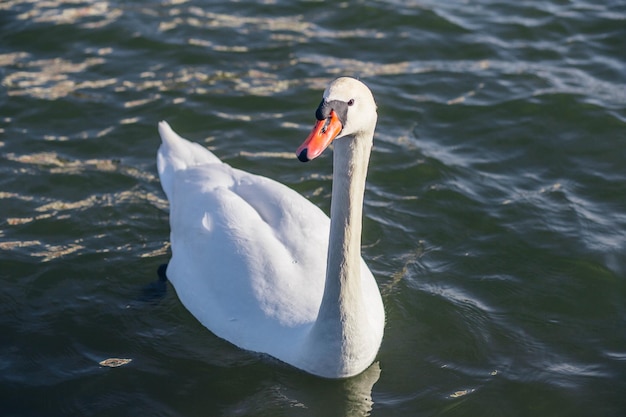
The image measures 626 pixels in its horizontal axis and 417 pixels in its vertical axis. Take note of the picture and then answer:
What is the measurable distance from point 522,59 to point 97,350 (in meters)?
7.13

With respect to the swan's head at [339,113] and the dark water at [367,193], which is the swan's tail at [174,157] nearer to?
the dark water at [367,193]

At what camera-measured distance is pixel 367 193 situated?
32.1ft

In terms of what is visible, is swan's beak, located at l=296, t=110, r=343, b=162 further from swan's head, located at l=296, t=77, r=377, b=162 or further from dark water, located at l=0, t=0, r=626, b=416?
dark water, located at l=0, t=0, r=626, b=416

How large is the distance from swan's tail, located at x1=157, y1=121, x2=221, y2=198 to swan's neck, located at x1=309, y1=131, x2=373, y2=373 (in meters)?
2.77

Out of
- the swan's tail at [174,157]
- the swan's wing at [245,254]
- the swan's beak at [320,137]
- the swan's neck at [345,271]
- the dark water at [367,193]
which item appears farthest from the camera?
the swan's tail at [174,157]

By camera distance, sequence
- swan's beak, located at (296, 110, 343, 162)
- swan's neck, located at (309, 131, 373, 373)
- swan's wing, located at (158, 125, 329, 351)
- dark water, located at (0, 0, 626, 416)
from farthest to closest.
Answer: dark water, located at (0, 0, 626, 416) → swan's wing, located at (158, 125, 329, 351) → swan's neck, located at (309, 131, 373, 373) → swan's beak, located at (296, 110, 343, 162)

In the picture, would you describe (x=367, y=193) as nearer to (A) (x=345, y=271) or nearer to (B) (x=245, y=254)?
→ (B) (x=245, y=254)

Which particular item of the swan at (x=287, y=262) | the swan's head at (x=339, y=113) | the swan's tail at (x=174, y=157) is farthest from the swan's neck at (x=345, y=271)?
the swan's tail at (x=174, y=157)

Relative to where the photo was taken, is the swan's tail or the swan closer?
the swan

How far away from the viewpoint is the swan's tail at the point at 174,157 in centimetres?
913

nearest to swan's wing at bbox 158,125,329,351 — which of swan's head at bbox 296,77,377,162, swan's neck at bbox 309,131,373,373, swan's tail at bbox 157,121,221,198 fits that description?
swan's neck at bbox 309,131,373,373

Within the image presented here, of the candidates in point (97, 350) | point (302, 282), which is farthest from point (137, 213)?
point (302, 282)

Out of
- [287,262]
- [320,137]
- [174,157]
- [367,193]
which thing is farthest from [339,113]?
[367,193]

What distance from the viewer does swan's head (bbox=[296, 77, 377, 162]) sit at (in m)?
5.64
